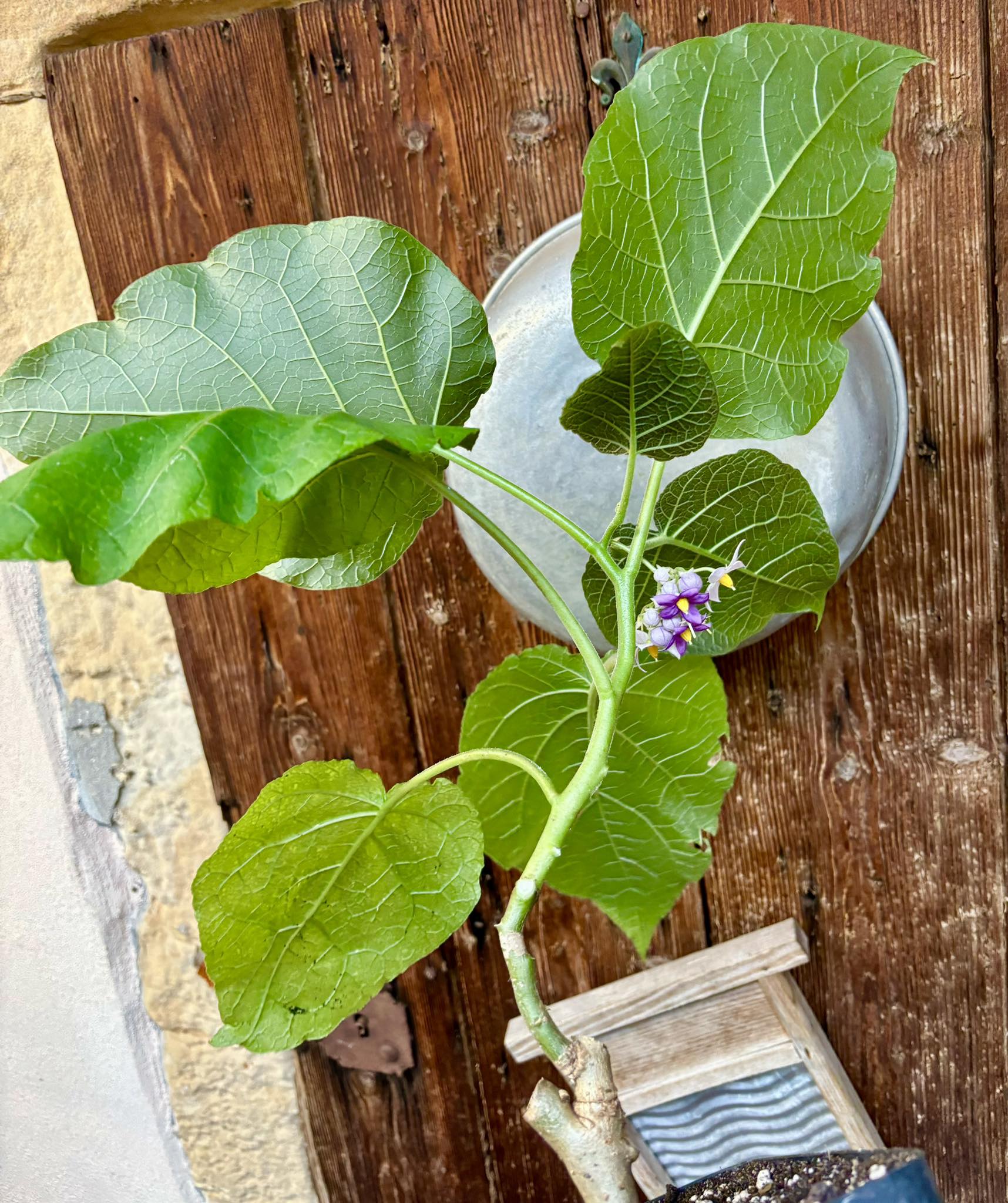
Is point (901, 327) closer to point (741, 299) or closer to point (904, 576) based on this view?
point (904, 576)

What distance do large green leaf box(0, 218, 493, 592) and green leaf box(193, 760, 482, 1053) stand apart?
4.5 inches

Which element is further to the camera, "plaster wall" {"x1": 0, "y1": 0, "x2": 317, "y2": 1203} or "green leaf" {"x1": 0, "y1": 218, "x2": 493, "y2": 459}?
"plaster wall" {"x1": 0, "y1": 0, "x2": 317, "y2": 1203}

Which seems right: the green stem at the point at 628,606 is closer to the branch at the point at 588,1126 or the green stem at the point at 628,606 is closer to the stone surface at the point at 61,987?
the branch at the point at 588,1126

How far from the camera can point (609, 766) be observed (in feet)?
1.76

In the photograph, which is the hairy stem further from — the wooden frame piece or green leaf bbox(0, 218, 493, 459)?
the wooden frame piece

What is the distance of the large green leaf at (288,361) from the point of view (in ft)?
1.22

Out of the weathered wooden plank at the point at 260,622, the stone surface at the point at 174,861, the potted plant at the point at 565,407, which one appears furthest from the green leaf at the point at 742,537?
the stone surface at the point at 174,861

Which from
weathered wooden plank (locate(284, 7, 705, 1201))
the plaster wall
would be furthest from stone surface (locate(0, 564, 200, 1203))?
weathered wooden plank (locate(284, 7, 705, 1201))

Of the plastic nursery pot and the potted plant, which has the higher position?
the potted plant

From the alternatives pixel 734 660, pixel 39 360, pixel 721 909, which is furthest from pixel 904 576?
pixel 39 360

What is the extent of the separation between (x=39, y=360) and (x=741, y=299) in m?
0.27

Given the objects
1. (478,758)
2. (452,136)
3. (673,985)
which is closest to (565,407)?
(478,758)

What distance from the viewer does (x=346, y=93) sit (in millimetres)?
707

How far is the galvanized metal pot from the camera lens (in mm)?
562
